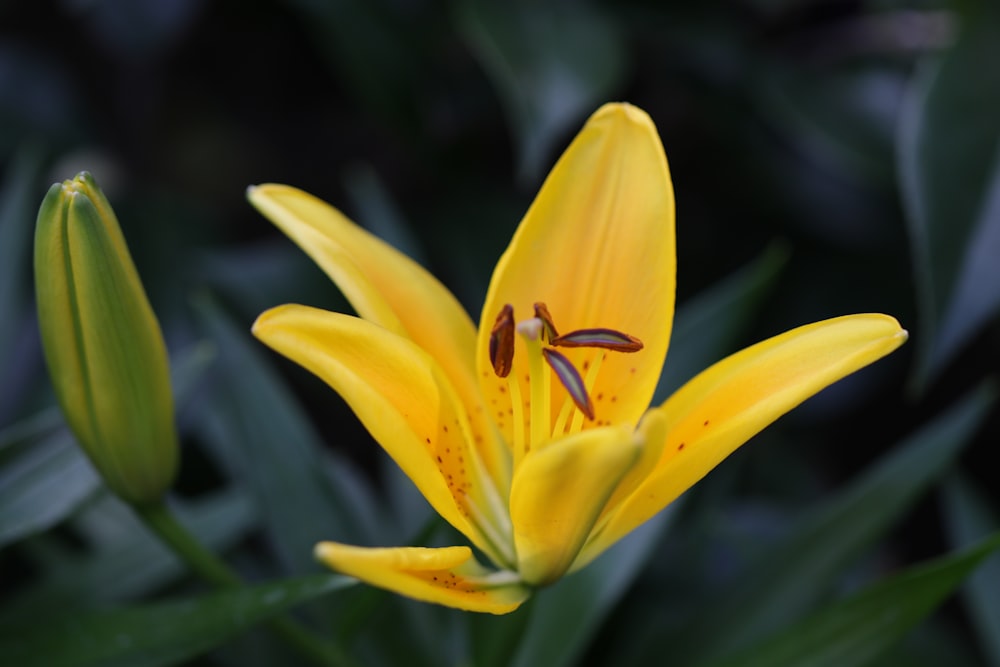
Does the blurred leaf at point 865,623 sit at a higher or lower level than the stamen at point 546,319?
lower

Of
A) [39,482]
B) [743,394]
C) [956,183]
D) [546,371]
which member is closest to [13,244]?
[39,482]

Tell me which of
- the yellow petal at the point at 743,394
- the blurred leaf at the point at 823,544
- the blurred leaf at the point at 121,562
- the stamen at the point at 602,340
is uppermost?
the stamen at the point at 602,340

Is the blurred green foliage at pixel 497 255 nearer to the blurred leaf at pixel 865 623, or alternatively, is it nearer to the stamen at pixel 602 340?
the blurred leaf at pixel 865 623

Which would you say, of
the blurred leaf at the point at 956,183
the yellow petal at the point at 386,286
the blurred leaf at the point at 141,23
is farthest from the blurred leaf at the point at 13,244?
the blurred leaf at the point at 956,183

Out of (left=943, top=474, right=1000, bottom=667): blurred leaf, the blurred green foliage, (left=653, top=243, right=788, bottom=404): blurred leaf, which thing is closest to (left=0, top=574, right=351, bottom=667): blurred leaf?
the blurred green foliage

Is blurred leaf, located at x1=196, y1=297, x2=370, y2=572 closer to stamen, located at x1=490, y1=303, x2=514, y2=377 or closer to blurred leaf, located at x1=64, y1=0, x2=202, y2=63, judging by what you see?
stamen, located at x1=490, y1=303, x2=514, y2=377

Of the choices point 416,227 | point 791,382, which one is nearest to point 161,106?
point 416,227
